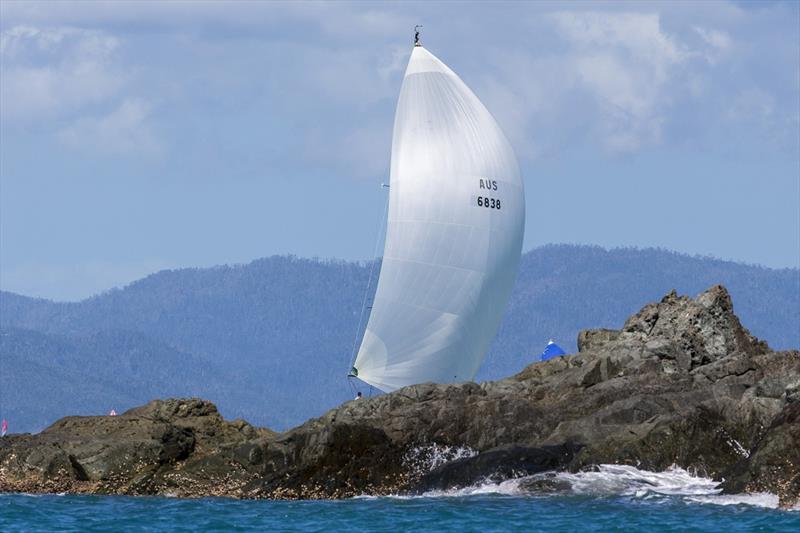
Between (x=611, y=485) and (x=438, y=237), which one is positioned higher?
(x=438, y=237)

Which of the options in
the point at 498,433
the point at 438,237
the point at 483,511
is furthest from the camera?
the point at 438,237

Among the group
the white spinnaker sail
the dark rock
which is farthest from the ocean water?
the white spinnaker sail

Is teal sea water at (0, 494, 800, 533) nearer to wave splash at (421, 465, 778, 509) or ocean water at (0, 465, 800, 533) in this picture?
ocean water at (0, 465, 800, 533)

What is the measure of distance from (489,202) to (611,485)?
62.8ft

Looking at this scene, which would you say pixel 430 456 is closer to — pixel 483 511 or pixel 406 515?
pixel 406 515

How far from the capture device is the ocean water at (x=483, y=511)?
122ft

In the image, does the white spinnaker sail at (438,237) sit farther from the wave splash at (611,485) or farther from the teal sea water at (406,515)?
the wave splash at (611,485)

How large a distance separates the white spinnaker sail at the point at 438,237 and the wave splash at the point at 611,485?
1546cm

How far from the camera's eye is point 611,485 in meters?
→ 40.9

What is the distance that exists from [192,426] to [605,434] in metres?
12.0

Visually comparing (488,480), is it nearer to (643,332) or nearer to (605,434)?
(605,434)

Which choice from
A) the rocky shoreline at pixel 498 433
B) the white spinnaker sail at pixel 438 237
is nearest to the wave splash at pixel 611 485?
the rocky shoreline at pixel 498 433

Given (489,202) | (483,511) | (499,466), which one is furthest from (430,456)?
(489,202)

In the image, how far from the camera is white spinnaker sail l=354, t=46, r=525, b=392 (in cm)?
5769
